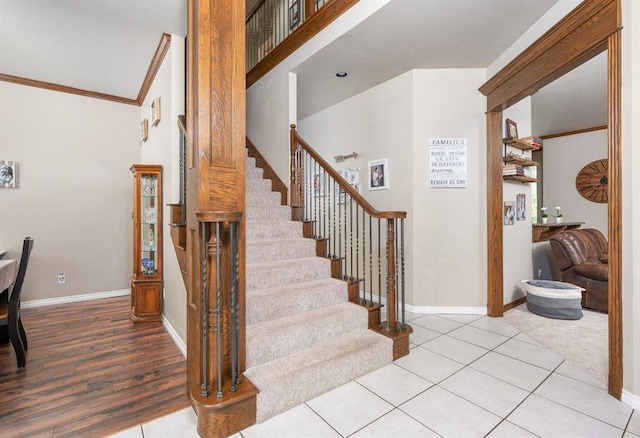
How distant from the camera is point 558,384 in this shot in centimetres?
212

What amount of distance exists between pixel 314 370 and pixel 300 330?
314mm

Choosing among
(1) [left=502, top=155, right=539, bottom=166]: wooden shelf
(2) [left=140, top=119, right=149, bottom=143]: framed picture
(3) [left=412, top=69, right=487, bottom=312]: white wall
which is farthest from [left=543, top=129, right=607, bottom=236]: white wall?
(2) [left=140, top=119, right=149, bottom=143]: framed picture

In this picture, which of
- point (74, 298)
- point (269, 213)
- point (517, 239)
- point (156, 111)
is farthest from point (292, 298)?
point (74, 298)

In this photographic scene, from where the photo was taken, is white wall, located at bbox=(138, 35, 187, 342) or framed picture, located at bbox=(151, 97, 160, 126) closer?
white wall, located at bbox=(138, 35, 187, 342)

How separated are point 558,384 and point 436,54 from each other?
3.06 meters

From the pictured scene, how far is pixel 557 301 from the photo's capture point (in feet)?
11.1

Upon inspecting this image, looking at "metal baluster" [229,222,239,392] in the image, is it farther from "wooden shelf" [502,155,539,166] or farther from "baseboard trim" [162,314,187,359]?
"wooden shelf" [502,155,539,166]

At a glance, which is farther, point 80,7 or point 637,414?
point 80,7

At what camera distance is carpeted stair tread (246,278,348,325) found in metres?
2.33

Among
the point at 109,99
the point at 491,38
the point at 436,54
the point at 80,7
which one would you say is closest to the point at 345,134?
the point at 436,54

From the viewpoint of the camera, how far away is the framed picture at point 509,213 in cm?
365

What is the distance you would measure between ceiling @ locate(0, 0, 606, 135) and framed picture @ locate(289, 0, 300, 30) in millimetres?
806

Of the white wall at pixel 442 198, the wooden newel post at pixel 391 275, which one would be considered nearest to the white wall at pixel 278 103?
the white wall at pixel 442 198

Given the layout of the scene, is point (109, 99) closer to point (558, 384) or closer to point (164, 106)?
point (164, 106)
